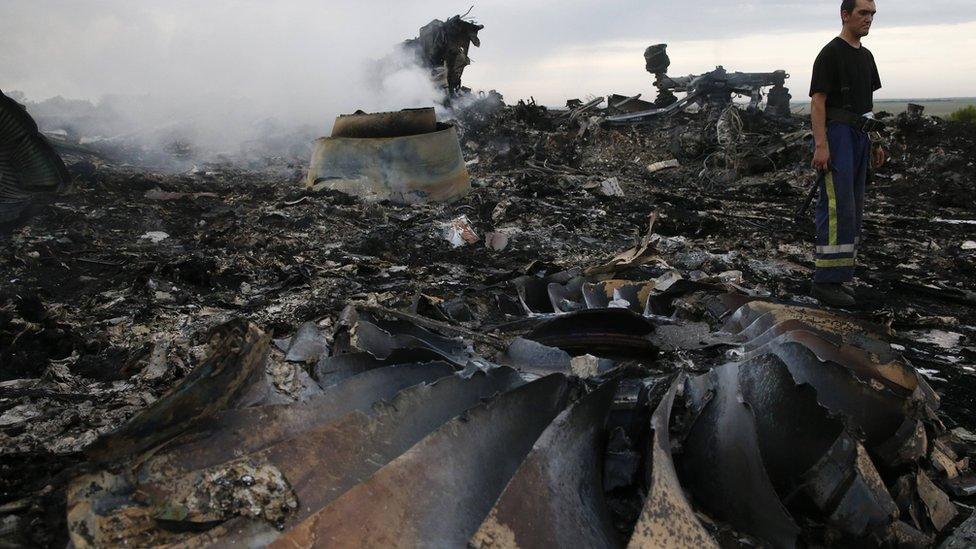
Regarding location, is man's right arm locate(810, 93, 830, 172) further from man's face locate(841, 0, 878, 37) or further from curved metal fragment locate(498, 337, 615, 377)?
curved metal fragment locate(498, 337, 615, 377)

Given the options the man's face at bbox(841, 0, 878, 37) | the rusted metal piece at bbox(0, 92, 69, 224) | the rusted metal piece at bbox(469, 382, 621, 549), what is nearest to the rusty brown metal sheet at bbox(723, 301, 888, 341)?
the rusted metal piece at bbox(469, 382, 621, 549)

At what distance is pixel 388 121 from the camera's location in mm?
6910

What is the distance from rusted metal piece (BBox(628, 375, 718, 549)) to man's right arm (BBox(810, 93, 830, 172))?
2.94 metres

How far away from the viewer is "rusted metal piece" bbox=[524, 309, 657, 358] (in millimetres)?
2336

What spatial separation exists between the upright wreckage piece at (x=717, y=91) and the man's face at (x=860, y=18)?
26.6ft

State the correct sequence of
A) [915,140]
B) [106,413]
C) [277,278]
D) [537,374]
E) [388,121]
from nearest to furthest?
[537,374]
[106,413]
[277,278]
[388,121]
[915,140]

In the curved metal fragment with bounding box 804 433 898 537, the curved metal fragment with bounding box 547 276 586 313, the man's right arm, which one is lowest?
the curved metal fragment with bounding box 804 433 898 537

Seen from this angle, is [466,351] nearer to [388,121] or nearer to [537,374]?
[537,374]

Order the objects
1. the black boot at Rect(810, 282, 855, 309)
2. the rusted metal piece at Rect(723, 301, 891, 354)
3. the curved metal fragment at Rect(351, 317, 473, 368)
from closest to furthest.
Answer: the curved metal fragment at Rect(351, 317, 473, 368)
the rusted metal piece at Rect(723, 301, 891, 354)
the black boot at Rect(810, 282, 855, 309)

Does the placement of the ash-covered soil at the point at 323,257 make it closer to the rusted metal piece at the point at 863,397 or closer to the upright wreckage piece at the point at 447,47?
the rusted metal piece at the point at 863,397

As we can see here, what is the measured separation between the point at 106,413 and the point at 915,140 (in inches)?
436

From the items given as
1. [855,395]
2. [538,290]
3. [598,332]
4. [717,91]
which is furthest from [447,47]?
[855,395]

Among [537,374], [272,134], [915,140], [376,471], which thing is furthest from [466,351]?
[272,134]

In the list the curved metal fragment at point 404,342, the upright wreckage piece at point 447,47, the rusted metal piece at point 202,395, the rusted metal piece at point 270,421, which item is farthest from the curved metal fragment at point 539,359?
the upright wreckage piece at point 447,47
